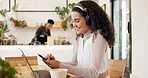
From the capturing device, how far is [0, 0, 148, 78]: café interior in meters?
3.69

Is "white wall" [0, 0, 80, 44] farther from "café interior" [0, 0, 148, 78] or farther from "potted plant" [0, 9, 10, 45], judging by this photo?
"potted plant" [0, 9, 10, 45]

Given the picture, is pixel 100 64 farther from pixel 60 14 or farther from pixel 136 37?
pixel 60 14

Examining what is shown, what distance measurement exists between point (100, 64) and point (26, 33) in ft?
18.4

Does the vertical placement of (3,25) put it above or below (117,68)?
above

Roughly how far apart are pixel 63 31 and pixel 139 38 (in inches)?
136

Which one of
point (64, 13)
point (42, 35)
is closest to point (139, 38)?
point (42, 35)

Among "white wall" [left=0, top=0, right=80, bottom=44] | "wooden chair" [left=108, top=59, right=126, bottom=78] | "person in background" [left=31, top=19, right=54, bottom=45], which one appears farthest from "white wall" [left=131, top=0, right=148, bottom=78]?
"white wall" [left=0, top=0, right=80, bottom=44]

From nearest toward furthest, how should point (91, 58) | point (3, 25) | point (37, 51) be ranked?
point (91, 58)
point (37, 51)
point (3, 25)

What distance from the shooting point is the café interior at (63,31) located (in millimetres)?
3689

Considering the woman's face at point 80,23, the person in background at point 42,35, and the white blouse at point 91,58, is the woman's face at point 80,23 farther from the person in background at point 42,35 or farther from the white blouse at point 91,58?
the person in background at point 42,35

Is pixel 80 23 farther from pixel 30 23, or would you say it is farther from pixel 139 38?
pixel 30 23

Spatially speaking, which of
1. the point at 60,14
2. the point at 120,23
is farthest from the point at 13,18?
the point at 120,23

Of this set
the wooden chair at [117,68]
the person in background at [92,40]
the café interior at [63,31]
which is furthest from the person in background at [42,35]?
the person in background at [92,40]

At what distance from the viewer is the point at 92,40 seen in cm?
149
